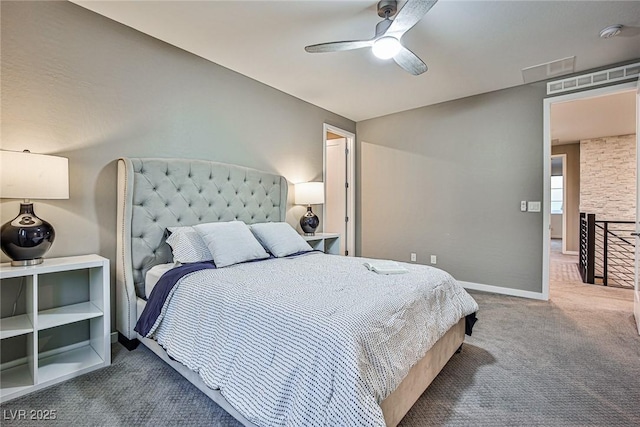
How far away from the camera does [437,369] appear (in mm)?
1835

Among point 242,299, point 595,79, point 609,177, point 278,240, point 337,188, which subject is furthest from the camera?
point 609,177

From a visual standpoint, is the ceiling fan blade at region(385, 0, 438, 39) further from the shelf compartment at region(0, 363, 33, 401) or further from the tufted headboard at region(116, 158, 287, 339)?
the shelf compartment at region(0, 363, 33, 401)

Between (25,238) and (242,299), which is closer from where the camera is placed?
(242,299)

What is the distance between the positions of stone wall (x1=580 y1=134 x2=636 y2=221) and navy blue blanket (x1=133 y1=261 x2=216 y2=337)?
8.03 meters

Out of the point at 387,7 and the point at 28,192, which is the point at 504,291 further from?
the point at 28,192

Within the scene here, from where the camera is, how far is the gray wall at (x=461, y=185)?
3.62m

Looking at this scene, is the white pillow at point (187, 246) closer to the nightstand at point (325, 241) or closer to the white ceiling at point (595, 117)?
the nightstand at point (325, 241)

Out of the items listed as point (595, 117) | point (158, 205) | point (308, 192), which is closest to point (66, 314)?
point (158, 205)

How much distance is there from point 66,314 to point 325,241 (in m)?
2.83

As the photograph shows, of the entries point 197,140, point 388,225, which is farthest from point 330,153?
point 197,140

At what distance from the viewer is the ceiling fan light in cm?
212

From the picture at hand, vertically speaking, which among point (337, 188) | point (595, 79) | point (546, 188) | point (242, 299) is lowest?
point (242, 299)

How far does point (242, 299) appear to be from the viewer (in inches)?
62.2

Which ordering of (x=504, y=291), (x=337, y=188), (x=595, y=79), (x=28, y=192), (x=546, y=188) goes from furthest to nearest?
(x=337, y=188), (x=504, y=291), (x=546, y=188), (x=595, y=79), (x=28, y=192)
